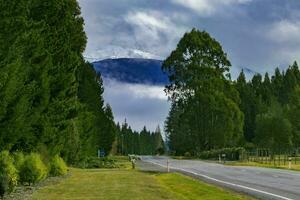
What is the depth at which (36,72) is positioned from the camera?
30750mm

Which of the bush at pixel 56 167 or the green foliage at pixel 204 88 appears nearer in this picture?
the bush at pixel 56 167

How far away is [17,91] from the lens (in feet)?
83.2

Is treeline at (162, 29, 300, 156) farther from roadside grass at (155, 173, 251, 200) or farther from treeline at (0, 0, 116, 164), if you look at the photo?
roadside grass at (155, 173, 251, 200)

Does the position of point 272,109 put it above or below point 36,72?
above

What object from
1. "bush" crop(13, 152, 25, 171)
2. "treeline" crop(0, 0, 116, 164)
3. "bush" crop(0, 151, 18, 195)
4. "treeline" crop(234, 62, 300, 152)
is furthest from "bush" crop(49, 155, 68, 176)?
"treeline" crop(234, 62, 300, 152)

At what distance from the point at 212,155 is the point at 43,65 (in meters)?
50.2

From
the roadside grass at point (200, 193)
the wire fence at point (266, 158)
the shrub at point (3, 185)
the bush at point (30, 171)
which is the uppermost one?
the wire fence at point (266, 158)

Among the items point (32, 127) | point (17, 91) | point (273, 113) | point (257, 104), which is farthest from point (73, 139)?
point (257, 104)

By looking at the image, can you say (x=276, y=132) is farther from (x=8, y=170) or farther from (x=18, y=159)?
(x=8, y=170)

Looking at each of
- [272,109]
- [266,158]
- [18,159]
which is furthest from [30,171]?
[272,109]

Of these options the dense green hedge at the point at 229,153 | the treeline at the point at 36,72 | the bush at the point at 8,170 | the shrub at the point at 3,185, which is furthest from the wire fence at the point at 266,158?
the shrub at the point at 3,185

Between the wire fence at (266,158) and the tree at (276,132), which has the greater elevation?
the tree at (276,132)

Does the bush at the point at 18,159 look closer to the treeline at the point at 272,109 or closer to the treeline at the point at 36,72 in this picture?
the treeline at the point at 36,72

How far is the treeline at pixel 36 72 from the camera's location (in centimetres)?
2331
